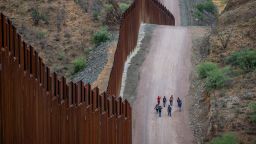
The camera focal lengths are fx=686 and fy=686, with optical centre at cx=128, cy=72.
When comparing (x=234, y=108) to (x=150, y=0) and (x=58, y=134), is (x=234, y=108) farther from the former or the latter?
(x=150, y=0)

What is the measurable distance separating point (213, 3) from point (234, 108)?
116 feet

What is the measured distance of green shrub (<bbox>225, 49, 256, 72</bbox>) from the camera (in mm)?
33531

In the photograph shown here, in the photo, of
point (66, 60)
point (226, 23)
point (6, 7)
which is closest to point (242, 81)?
point (226, 23)

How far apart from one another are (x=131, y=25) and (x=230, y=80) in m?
9.40

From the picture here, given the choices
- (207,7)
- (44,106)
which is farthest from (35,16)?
(44,106)

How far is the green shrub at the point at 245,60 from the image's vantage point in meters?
33.5

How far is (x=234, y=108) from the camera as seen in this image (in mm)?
29938

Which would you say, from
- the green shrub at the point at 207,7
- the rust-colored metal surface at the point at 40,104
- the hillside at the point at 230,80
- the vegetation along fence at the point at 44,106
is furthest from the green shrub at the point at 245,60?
the green shrub at the point at 207,7

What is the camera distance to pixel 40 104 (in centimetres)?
2280

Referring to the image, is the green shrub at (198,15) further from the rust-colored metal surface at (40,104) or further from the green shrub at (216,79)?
the rust-colored metal surface at (40,104)

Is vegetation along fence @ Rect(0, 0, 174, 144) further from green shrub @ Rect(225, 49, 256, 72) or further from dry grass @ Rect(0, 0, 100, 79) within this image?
dry grass @ Rect(0, 0, 100, 79)

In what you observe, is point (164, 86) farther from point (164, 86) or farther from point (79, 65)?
point (79, 65)

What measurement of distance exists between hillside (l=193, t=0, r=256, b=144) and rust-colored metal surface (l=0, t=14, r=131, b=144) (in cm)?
626

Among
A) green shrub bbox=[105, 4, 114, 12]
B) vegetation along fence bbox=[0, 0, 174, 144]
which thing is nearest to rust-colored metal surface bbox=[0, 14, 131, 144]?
vegetation along fence bbox=[0, 0, 174, 144]
